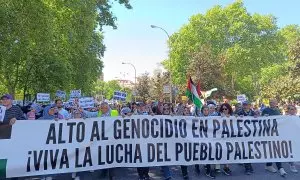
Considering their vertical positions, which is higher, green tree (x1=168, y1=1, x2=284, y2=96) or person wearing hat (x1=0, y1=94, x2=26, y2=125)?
green tree (x1=168, y1=1, x2=284, y2=96)

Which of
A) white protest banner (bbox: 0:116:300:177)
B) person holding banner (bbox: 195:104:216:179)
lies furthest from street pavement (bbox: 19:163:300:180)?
white protest banner (bbox: 0:116:300:177)

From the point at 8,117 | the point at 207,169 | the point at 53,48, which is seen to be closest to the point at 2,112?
the point at 8,117

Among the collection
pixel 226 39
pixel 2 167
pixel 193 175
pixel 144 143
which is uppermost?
pixel 226 39

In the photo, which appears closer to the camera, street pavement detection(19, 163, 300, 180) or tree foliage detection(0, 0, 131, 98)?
street pavement detection(19, 163, 300, 180)

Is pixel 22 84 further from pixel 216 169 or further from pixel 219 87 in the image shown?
pixel 219 87

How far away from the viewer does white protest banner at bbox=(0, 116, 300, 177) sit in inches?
300

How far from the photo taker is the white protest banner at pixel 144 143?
7.62 m

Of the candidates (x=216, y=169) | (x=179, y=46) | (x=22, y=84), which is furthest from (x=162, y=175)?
(x=179, y=46)

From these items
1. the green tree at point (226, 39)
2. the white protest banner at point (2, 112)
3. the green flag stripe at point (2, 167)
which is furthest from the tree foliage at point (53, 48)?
the green tree at point (226, 39)

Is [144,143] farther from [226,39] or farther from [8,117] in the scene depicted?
[226,39]

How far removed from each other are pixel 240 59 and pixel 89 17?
38.2 meters

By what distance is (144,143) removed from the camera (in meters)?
8.37

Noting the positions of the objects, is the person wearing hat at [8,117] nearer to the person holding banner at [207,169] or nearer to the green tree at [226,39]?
the person holding banner at [207,169]

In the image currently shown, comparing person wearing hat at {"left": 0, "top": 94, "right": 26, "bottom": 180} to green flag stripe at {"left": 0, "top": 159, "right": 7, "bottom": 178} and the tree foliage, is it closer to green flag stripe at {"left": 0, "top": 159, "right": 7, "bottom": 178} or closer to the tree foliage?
green flag stripe at {"left": 0, "top": 159, "right": 7, "bottom": 178}
